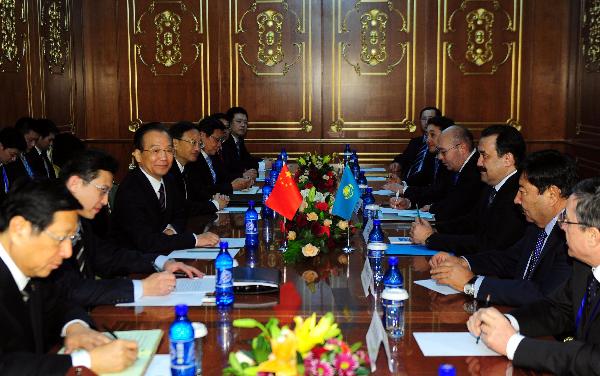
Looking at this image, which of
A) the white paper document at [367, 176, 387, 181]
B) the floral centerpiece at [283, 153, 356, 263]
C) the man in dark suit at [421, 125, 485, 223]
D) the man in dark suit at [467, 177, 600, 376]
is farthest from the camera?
the white paper document at [367, 176, 387, 181]

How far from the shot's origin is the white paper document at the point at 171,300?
262cm

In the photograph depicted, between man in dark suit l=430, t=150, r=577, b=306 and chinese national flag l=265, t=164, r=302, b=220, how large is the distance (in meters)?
0.74

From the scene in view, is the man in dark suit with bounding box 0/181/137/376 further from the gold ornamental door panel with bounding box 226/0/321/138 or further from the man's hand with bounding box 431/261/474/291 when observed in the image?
the gold ornamental door panel with bounding box 226/0/321/138

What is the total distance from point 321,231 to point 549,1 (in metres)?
6.31

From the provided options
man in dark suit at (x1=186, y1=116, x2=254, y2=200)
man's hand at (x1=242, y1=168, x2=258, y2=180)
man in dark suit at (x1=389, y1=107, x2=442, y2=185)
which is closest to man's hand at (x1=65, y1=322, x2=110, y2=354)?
man in dark suit at (x1=186, y1=116, x2=254, y2=200)

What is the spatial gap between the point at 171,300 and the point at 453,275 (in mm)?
1018

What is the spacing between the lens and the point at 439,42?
28.7 ft

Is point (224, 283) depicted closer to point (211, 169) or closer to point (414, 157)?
point (211, 169)

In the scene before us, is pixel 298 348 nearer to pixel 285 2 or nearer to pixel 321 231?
pixel 321 231

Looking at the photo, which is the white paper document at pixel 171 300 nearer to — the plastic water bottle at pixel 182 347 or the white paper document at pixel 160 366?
the white paper document at pixel 160 366

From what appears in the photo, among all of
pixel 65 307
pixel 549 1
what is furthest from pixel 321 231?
pixel 549 1

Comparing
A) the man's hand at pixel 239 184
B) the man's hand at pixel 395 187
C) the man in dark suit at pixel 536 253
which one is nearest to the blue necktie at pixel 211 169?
the man's hand at pixel 239 184

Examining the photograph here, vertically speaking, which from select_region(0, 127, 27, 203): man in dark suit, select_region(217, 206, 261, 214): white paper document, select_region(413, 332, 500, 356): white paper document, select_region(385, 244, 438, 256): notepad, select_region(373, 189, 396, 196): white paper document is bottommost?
select_region(373, 189, 396, 196): white paper document

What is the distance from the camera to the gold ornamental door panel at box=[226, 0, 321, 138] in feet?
28.8
